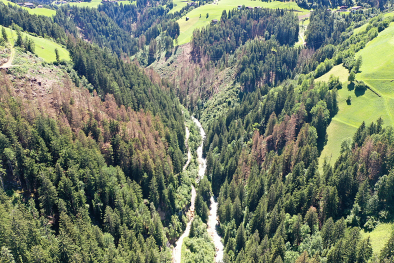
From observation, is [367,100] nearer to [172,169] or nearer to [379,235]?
[379,235]

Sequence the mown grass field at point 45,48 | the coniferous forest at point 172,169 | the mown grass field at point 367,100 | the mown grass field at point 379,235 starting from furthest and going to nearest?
1. the mown grass field at point 45,48
2. the mown grass field at point 367,100
3. the coniferous forest at point 172,169
4. the mown grass field at point 379,235

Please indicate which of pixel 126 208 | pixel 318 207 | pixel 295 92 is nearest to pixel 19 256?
pixel 126 208

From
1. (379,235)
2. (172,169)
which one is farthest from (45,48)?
(379,235)

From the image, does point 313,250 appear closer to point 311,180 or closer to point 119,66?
point 311,180

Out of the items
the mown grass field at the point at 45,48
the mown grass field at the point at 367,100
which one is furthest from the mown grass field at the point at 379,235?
the mown grass field at the point at 45,48

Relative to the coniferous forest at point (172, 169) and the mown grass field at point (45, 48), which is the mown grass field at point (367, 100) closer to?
the coniferous forest at point (172, 169)
